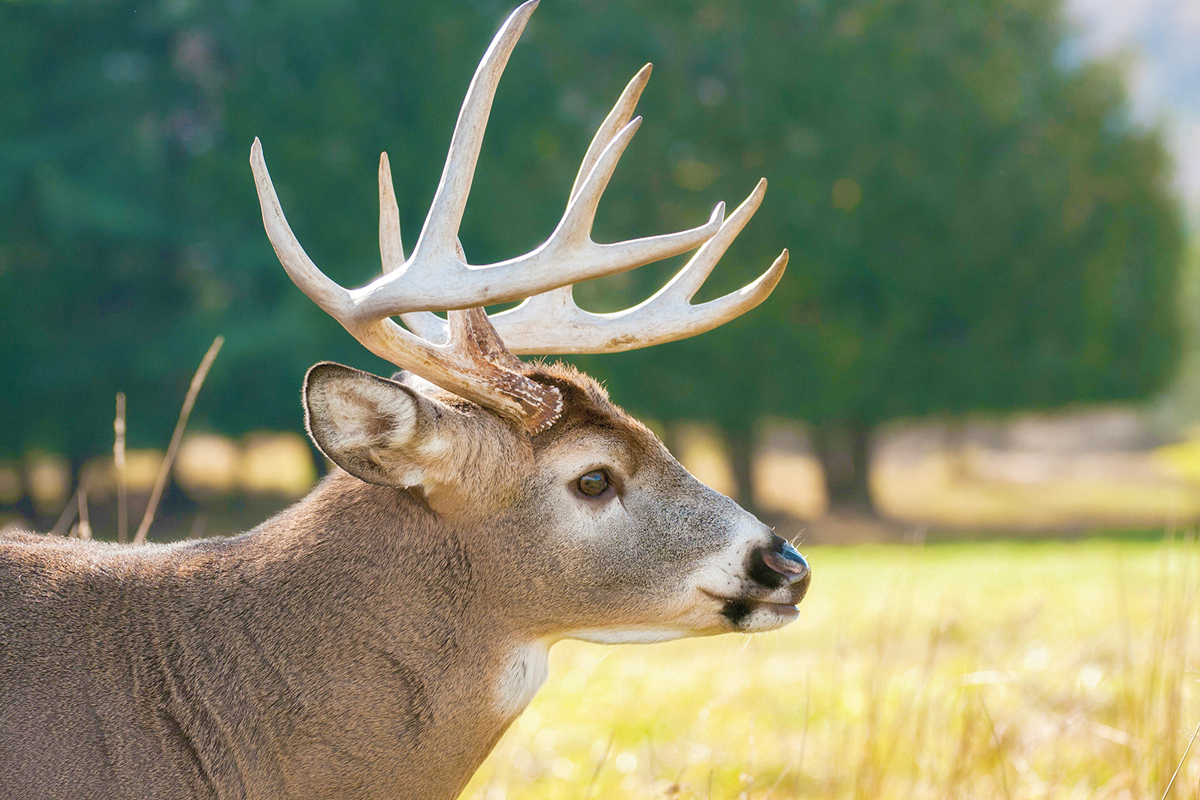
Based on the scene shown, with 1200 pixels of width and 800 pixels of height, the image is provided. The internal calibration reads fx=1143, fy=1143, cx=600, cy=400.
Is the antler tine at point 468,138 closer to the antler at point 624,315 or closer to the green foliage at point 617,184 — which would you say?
the antler at point 624,315

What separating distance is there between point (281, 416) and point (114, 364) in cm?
298

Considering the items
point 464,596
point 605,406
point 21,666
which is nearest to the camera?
point 21,666

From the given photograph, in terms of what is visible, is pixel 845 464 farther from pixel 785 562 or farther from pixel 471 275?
pixel 471 275

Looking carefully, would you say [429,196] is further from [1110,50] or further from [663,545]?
[663,545]

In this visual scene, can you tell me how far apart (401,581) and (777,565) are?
83cm

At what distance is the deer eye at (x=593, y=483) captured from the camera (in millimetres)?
2604

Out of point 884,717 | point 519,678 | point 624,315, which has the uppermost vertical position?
point 624,315

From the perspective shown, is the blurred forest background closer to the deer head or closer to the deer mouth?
the deer head

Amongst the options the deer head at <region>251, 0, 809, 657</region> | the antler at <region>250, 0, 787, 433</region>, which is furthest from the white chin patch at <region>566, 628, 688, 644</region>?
the antler at <region>250, 0, 787, 433</region>

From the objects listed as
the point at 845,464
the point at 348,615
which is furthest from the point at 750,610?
the point at 845,464

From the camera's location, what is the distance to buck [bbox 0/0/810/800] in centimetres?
228

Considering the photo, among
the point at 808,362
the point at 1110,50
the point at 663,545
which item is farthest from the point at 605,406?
the point at 1110,50

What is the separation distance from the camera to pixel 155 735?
2.27 metres

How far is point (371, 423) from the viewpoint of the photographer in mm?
2305
